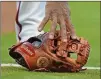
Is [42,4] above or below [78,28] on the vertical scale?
above

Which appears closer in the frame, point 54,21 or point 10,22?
point 54,21

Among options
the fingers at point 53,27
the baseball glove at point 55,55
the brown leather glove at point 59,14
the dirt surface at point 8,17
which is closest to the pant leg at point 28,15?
the baseball glove at point 55,55

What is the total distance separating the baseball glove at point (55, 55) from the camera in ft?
11.0

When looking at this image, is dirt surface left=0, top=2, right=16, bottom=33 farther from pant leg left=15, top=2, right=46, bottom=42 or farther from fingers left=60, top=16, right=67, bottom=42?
fingers left=60, top=16, right=67, bottom=42

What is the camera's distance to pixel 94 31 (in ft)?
23.5

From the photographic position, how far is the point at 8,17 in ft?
28.5

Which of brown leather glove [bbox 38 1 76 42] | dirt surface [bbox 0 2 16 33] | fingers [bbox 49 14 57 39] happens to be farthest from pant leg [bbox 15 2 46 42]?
dirt surface [bbox 0 2 16 33]

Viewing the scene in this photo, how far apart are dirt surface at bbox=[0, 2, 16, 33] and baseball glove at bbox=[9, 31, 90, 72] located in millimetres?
4196

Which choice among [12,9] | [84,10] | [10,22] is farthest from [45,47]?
[84,10]

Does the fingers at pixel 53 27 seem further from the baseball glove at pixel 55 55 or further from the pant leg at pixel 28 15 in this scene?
the pant leg at pixel 28 15

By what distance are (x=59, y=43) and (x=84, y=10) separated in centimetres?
706

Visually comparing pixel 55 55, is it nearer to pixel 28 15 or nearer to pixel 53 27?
pixel 53 27

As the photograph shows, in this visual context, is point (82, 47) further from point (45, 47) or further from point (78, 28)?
point (78, 28)

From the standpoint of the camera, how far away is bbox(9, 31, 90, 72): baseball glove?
3.34 meters
